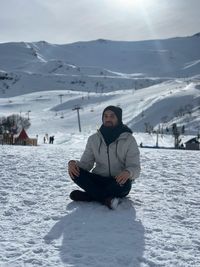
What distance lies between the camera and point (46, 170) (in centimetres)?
821

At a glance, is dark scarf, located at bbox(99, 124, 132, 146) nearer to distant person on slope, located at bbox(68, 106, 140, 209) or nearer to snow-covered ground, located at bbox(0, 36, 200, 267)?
distant person on slope, located at bbox(68, 106, 140, 209)

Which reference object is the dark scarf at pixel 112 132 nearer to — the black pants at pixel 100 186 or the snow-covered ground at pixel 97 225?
the black pants at pixel 100 186

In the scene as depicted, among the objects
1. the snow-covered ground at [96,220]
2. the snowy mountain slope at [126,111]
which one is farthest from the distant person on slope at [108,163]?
the snowy mountain slope at [126,111]

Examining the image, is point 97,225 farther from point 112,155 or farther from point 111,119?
point 111,119

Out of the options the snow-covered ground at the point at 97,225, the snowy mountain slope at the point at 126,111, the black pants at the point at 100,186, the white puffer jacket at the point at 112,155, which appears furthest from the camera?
the snowy mountain slope at the point at 126,111

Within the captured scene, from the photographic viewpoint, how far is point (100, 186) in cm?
531

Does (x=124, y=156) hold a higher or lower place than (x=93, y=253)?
higher

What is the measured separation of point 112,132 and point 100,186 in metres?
0.69

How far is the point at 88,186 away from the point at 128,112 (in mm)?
150198

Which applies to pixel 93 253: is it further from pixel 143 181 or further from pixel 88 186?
pixel 143 181

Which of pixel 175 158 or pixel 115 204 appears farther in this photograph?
pixel 175 158

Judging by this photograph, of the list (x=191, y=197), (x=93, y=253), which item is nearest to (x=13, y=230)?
(x=93, y=253)

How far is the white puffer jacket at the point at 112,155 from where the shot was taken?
534 cm

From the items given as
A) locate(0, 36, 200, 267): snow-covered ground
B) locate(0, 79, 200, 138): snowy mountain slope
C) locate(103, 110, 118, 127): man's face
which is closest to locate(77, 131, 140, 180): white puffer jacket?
locate(103, 110, 118, 127): man's face
